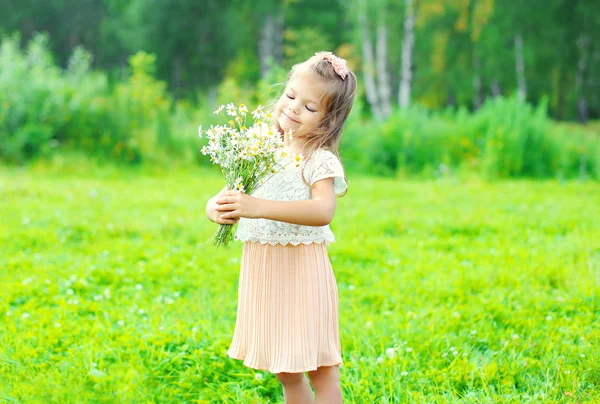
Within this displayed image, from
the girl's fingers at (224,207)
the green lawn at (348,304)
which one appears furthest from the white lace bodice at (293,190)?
the green lawn at (348,304)

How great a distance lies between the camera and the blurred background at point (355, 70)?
12062 millimetres

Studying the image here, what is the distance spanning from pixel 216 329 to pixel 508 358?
1.76 metres

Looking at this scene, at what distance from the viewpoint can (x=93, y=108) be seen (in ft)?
40.3

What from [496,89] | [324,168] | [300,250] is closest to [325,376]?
[300,250]

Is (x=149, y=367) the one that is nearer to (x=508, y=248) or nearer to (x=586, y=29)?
(x=508, y=248)

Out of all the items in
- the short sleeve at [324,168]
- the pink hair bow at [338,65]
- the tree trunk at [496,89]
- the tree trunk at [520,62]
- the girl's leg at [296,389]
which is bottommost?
the girl's leg at [296,389]

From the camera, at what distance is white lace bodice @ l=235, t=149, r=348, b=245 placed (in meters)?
2.61

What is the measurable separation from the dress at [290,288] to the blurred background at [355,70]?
345 inches

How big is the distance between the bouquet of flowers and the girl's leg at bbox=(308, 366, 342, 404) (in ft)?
2.45

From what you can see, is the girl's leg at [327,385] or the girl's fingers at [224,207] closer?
the girl's fingers at [224,207]

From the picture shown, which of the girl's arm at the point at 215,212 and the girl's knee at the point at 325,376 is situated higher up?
the girl's arm at the point at 215,212

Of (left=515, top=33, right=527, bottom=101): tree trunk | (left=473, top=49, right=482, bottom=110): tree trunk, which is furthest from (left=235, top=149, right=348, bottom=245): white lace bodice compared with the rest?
(left=473, top=49, right=482, bottom=110): tree trunk

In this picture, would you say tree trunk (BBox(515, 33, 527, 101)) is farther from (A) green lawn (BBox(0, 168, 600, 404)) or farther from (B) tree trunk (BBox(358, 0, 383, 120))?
(A) green lawn (BBox(0, 168, 600, 404))

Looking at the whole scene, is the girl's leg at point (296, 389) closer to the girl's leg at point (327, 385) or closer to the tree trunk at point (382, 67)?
the girl's leg at point (327, 385)
